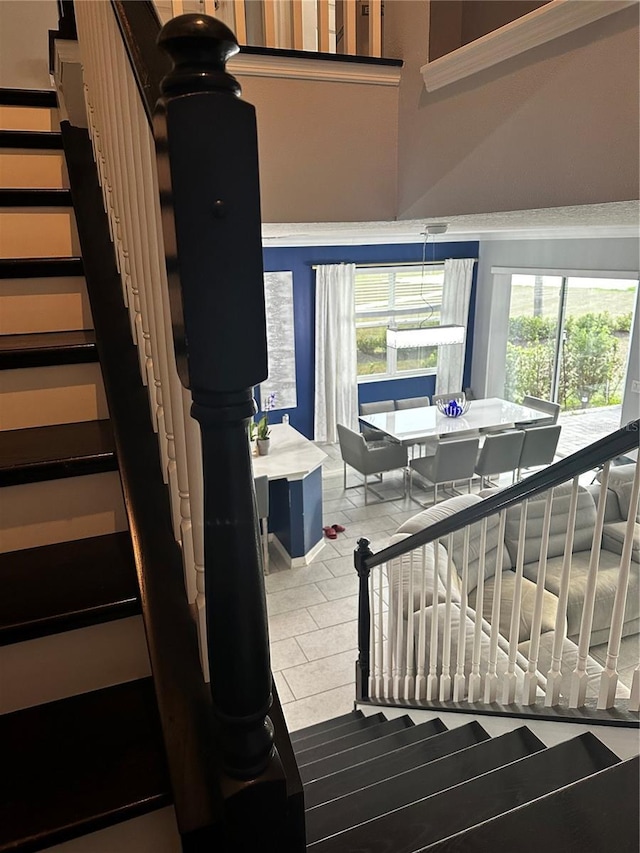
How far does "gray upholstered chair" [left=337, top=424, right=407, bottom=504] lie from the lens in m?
6.19

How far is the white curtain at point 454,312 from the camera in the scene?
8.33m

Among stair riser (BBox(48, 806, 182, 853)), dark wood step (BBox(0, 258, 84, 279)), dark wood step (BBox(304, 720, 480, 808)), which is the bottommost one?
dark wood step (BBox(304, 720, 480, 808))

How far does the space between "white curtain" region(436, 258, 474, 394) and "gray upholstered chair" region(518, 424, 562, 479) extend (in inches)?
94.3

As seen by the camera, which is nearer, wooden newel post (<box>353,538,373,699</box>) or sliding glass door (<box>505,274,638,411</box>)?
wooden newel post (<box>353,538,373,699</box>)

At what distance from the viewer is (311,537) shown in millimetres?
5293

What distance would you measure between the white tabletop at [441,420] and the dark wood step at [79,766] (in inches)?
206

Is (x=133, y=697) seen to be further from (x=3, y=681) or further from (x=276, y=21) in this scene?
(x=276, y=21)

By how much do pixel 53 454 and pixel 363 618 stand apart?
7.38 feet

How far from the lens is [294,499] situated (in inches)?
196

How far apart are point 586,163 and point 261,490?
3.63 metres

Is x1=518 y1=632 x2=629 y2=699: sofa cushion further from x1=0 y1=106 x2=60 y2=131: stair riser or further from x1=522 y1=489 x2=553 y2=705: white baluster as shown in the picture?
x1=0 y1=106 x2=60 y2=131: stair riser

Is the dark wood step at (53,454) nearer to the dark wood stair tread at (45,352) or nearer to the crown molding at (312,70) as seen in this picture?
the dark wood stair tread at (45,352)

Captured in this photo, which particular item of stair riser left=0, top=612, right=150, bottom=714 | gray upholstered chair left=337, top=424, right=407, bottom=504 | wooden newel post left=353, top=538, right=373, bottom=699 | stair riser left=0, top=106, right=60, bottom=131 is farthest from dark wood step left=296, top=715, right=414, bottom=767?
gray upholstered chair left=337, top=424, right=407, bottom=504

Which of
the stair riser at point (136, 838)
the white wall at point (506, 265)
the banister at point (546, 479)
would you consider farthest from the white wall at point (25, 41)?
the white wall at point (506, 265)
